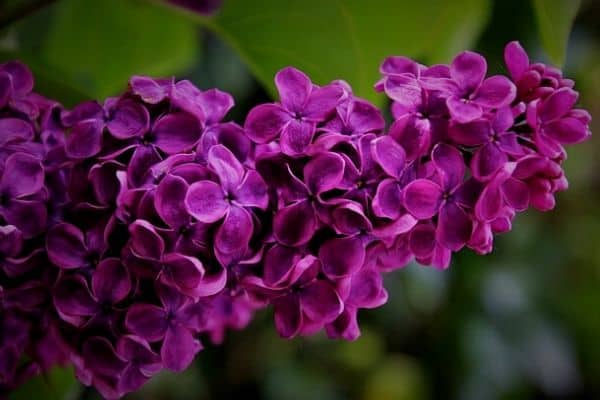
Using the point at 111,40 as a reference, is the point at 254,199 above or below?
above

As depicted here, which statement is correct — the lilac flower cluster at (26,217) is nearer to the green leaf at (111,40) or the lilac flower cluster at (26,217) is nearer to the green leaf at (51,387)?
the green leaf at (51,387)

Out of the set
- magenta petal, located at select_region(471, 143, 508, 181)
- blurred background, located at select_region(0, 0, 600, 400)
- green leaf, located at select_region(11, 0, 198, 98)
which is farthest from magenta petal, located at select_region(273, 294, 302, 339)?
green leaf, located at select_region(11, 0, 198, 98)

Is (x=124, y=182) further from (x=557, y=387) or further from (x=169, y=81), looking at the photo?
(x=557, y=387)

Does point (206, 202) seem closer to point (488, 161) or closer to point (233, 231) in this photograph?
point (233, 231)

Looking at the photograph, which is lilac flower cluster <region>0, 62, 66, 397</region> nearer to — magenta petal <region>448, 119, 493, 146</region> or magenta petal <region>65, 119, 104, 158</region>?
magenta petal <region>65, 119, 104, 158</region>

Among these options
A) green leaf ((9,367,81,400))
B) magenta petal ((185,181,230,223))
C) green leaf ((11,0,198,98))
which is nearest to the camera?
magenta petal ((185,181,230,223))

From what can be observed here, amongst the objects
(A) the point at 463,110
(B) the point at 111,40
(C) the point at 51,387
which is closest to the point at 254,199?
(A) the point at 463,110
